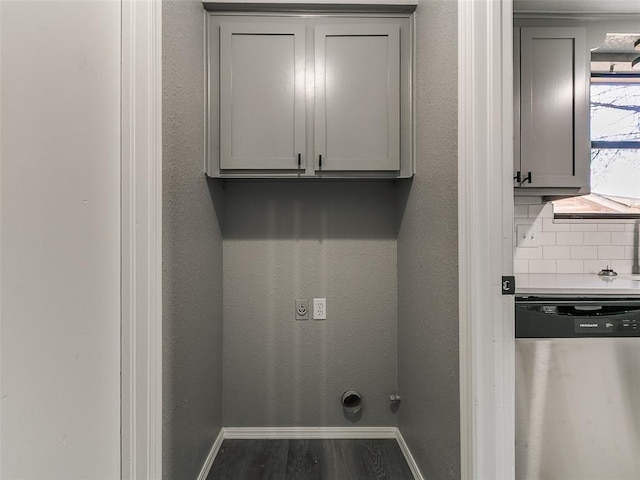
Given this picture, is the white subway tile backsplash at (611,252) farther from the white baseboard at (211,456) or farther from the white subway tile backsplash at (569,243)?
the white baseboard at (211,456)

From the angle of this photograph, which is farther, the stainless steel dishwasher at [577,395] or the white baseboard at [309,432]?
the white baseboard at [309,432]

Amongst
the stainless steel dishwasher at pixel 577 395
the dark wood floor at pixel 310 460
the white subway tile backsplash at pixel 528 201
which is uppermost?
the white subway tile backsplash at pixel 528 201

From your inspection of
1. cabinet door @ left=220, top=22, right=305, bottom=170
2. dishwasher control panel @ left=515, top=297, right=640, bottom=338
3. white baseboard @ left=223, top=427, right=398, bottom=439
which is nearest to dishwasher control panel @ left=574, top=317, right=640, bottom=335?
dishwasher control panel @ left=515, top=297, right=640, bottom=338

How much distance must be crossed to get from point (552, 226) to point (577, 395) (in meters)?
1.14

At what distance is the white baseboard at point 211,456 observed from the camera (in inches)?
63.2

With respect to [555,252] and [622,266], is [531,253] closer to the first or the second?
[555,252]

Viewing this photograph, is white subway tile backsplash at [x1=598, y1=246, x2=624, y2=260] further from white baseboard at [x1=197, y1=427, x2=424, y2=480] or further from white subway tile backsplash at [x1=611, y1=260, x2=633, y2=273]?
white baseboard at [x1=197, y1=427, x2=424, y2=480]

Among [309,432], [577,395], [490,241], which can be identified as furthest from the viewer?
[309,432]

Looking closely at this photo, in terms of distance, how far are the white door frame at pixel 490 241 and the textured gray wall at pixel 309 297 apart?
905 mm

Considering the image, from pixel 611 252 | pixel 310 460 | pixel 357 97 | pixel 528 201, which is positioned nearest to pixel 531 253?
pixel 528 201

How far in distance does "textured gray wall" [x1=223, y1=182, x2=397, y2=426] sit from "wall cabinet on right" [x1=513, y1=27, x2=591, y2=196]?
77cm

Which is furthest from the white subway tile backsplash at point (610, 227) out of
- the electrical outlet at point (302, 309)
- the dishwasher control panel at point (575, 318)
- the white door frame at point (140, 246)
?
the white door frame at point (140, 246)

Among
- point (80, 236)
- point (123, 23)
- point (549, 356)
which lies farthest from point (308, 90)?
point (549, 356)

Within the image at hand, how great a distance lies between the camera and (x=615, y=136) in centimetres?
229
